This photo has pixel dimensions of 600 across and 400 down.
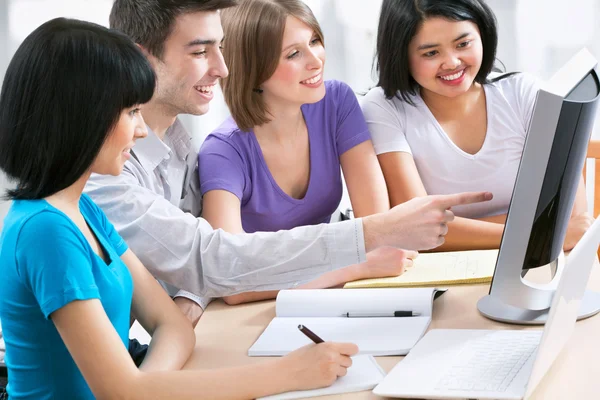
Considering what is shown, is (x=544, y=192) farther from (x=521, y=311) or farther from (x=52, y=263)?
(x=52, y=263)

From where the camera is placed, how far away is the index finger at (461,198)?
121 centimetres

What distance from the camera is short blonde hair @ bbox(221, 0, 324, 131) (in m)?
1.68

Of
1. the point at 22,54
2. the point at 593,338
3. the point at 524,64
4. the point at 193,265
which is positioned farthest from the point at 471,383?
the point at 524,64

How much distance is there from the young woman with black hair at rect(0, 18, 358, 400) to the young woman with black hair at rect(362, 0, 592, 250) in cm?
88

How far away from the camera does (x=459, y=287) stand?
138 centimetres

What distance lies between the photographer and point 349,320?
125cm

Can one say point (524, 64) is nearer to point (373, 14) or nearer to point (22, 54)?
point (373, 14)

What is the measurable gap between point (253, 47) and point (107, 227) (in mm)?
655

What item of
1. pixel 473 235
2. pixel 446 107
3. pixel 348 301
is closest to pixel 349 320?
pixel 348 301

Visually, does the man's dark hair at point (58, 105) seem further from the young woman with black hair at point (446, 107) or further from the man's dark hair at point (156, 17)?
the young woman with black hair at point (446, 107)

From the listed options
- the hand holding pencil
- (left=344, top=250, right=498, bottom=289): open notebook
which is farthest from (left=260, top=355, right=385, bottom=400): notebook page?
(left=344, top=250, right=498, bottom=289): open notebook

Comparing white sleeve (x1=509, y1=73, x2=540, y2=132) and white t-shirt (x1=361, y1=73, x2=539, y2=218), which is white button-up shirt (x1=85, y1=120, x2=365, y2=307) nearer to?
white t-shirt (x1=361, y1=73, x2=539, y2=218)

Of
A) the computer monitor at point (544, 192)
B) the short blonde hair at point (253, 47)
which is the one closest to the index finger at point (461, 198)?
the computer monitor at point (544, 192)

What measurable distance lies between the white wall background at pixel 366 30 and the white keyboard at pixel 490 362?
1619mm
